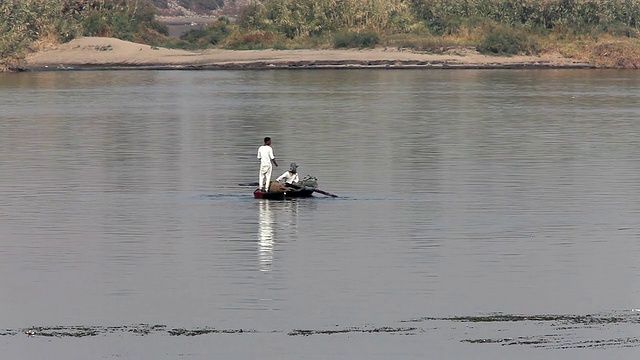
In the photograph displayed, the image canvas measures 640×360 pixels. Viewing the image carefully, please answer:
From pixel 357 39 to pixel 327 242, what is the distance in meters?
85.5

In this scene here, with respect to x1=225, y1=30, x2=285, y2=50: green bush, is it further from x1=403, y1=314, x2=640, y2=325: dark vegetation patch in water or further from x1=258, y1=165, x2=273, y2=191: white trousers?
x1=403, y1=314, x2=640, y2=325: dark vegetation patch in water

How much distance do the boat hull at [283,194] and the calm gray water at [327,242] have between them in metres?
0.20

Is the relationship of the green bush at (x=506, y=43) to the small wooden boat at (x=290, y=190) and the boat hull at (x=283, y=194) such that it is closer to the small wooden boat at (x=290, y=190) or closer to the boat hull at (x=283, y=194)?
the boat hull at (x=283, y=194)

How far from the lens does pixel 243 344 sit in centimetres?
1944

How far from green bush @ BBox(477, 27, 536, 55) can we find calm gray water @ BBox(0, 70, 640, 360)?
5229cm

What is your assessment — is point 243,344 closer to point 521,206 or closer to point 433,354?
point 433,354

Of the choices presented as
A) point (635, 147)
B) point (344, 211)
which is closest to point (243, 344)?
point (344, 211)

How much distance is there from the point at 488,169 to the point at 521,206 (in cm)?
814

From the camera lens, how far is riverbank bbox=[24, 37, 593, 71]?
11100 centimetres

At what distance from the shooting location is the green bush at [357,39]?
112062mm

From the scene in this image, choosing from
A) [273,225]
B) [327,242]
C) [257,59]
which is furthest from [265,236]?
[257,59]

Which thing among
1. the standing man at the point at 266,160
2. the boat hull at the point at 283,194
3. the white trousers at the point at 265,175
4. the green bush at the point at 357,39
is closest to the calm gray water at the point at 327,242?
the boat hull at the point at 283,194

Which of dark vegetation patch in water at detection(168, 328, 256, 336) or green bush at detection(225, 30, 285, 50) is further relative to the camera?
green bush at detection(225, 30, 285, 50)

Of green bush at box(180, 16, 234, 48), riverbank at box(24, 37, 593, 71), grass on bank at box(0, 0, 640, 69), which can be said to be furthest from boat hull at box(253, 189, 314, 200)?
green bush at box(180, 16, 234, 48)
